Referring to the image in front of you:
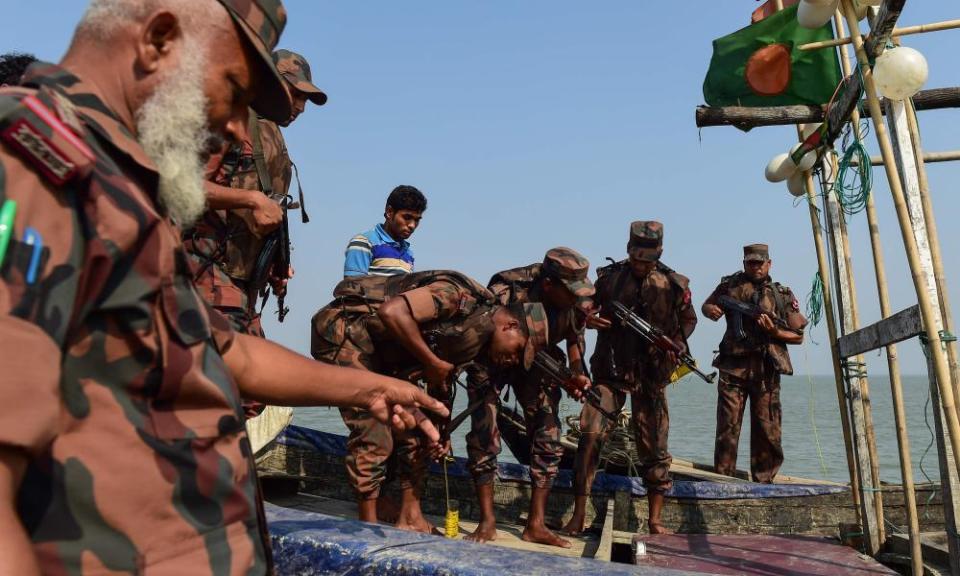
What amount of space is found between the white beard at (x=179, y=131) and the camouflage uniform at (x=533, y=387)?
4.65 metres

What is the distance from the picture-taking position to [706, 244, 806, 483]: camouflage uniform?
889 centimetres

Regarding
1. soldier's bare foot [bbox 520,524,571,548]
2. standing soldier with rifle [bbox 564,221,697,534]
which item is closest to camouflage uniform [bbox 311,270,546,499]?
soldier's bare foot [bbox 520,524,571,548]

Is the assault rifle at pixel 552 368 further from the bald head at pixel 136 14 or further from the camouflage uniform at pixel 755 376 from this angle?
the bald head at pixel 136 14

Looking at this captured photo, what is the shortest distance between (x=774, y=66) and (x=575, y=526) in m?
3.93

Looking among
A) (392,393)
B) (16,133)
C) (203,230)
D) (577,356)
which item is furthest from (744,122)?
(16,133)

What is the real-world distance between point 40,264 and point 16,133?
0.52 feet

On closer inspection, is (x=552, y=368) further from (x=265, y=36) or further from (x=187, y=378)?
(x=187, y=378)

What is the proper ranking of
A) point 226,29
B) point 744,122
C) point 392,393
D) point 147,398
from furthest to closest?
point 744,122 < point 392,393 < point 226,29 < point 147,398

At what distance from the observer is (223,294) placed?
3.77 metres

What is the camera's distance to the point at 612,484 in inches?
271

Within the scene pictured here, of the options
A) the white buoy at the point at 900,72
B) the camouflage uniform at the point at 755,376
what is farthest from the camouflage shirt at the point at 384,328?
the camouflage uniform at the point at 755,376

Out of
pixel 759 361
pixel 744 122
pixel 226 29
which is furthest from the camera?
pixel 759 361

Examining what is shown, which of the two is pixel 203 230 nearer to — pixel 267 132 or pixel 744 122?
pixel 267 132

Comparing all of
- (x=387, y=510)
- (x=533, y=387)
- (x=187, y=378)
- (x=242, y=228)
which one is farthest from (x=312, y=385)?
(x=533, y=387)
